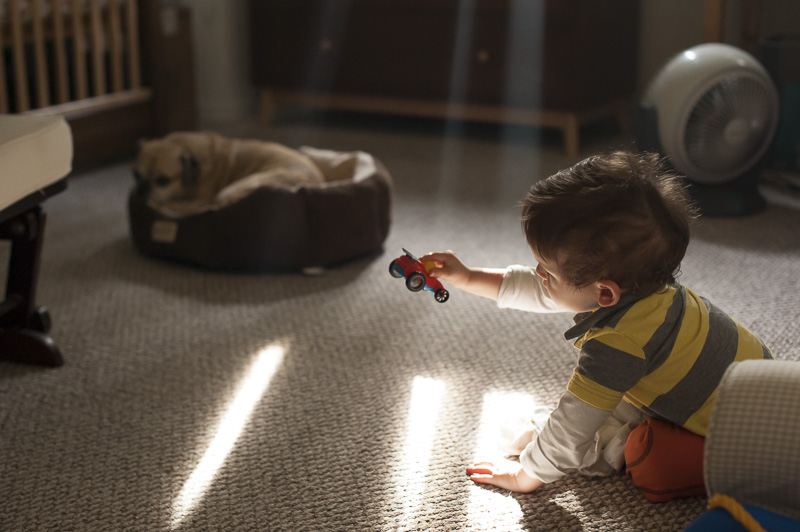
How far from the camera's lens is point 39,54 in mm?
2521

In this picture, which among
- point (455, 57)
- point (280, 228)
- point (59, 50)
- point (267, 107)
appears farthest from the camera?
point (267, 107)

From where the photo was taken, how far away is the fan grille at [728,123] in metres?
2.05

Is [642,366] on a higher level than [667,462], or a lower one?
higher

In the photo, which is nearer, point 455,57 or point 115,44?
point 115,44

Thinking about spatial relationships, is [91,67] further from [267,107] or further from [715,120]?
[715,120]

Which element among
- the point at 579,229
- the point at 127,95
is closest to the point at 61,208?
the point at 127,95

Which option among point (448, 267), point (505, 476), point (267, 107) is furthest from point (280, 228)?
point (267, 107)

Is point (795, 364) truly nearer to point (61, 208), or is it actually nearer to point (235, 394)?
point (235, 394)

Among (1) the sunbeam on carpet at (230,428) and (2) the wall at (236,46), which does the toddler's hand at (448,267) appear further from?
(2) the wall at (236,46)

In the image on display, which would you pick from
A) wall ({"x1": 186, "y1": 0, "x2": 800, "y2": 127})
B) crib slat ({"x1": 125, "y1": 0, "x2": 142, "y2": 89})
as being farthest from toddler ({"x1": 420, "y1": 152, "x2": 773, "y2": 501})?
wall ({"x1": 186, "y1": 0, "x2": 800, "y2": 127})

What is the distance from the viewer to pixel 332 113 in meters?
3.67

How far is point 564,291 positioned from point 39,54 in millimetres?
2185

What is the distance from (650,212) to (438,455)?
0.48 meters

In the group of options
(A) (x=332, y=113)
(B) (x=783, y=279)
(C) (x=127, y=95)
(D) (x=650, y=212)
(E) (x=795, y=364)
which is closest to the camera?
(E) (x=795, y=364)
